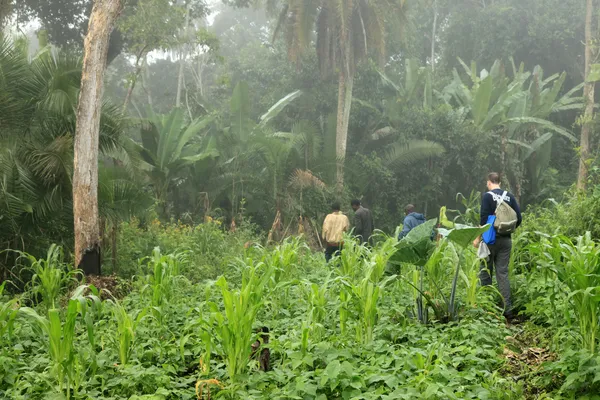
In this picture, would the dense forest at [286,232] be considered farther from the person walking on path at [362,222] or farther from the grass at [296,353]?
the person walking on path at [362,222]

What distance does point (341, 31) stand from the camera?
1845 centimetres

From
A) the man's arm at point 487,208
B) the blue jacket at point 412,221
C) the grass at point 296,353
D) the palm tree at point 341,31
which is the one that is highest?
the palm tree at point 341,31

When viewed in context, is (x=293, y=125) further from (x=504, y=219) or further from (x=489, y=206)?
(x=504, y=219)

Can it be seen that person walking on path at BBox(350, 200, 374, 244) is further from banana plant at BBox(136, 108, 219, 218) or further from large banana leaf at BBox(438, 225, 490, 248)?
banana plant at BBox(136, 108, 219, 218)

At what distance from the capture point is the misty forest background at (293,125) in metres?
9.40

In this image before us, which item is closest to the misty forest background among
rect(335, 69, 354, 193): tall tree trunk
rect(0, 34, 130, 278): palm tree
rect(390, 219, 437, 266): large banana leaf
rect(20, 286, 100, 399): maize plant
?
rect(0, 34, 130, 278): palm tree

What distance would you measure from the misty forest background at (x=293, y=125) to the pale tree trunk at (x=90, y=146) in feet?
2.05

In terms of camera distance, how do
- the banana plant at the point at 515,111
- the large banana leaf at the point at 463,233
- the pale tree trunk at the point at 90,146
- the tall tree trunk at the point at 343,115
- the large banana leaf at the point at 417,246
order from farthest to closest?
the banana plant at the point at 515,111 → the tall tree trunk at the point at 343,115 → the pale tree trunk at the point at 90,146 → the large banana leaf at the point at 417,246 → the large banana leaf at the point at 463,233

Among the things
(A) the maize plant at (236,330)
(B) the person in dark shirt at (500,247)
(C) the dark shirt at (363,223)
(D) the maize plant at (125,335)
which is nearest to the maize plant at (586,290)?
(B) the person in dark shirt at (500,247)

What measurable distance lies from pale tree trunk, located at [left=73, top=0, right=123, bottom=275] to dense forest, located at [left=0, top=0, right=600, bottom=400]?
1.1 inches

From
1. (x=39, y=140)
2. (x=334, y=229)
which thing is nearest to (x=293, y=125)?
(x=334, y=229)

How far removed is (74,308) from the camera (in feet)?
13.3

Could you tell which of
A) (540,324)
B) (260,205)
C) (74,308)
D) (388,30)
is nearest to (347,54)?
(388,30)

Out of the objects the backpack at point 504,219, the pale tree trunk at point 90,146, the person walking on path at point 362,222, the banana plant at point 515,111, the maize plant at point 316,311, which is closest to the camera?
the maize plant at point 316,311
